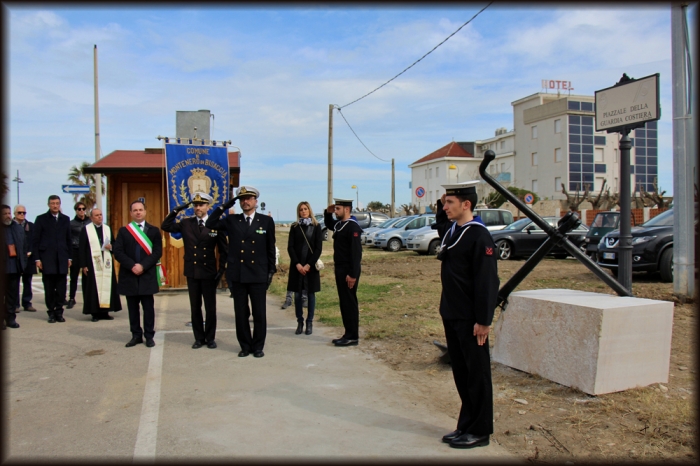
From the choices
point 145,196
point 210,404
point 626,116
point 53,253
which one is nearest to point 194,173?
point 145,196

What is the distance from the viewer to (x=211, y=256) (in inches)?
295

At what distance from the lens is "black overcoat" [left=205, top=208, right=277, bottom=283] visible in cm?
695

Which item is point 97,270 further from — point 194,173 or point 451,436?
point 451,436

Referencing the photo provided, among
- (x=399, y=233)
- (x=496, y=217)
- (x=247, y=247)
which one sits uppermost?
(x=496, y=217)

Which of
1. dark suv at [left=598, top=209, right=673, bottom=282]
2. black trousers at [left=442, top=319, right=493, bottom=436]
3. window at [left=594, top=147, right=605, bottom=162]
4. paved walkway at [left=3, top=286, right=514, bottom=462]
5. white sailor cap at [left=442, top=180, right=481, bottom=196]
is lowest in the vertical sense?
paved walkway at [left=3, top=286, right=514, bottom=462]

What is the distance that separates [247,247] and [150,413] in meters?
2.63

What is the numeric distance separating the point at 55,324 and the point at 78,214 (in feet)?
8.57

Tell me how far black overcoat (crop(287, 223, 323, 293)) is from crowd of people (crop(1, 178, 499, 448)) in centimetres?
2

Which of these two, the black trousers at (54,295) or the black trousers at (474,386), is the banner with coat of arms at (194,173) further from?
the black trousers at (474,386)

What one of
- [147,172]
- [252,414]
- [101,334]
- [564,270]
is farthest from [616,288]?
[564,270]

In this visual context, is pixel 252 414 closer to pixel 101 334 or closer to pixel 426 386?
pixel 426 386

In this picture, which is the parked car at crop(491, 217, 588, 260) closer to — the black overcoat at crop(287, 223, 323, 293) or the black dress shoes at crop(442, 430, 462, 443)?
the black overcoat at crop(287, 223, 323, 293)

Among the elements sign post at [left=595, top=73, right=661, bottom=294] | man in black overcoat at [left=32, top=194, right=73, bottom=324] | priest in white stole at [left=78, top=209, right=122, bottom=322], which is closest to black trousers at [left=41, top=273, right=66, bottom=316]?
man in black overcoat at [left=32, top=194, right=73, bottom=324]

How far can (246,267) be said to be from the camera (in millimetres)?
6941
